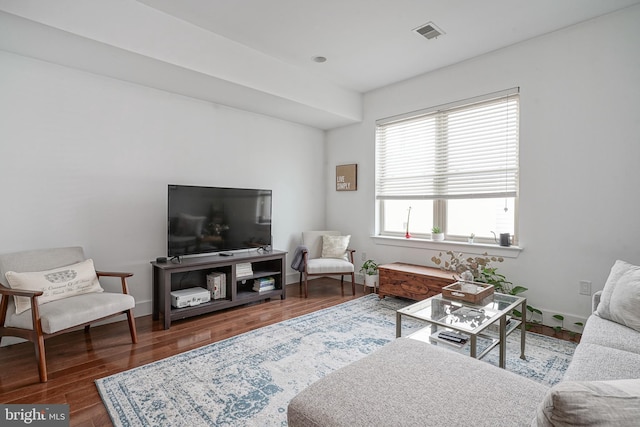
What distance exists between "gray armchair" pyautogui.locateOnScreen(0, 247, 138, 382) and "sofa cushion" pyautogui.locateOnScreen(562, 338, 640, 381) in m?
3.00

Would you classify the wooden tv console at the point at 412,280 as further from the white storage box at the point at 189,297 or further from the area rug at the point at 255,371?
the white storage box at the point at 189,297

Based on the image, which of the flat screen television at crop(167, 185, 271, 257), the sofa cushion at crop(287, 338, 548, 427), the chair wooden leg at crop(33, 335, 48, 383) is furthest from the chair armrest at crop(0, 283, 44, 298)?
the sofa cushion at crop(287, 338, 548, 427)

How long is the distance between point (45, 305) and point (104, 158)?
58.2 inches

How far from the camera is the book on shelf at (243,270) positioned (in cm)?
371

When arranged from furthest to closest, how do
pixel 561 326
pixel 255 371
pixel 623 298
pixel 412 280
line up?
1. pixel 412 280
2. pixel 561 326
3. pixel 255 371
4. pixel 623 298

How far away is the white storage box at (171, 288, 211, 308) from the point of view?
127 inches

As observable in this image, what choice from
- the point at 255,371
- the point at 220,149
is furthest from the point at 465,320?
the point at 220,149

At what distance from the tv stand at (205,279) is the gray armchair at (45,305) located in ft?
1.27

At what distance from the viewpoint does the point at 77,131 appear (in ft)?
9.89

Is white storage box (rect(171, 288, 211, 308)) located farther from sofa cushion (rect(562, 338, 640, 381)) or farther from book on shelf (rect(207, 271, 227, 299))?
sofa cushion (rect(562, 338, 640, 381))

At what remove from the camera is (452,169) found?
389 cm

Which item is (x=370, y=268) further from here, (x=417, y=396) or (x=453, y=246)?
(x=417, y=396)

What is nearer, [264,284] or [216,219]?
[216,219]

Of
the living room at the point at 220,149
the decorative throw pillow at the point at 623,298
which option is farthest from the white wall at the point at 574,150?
the decorative throw pillow at the point at 623,298
